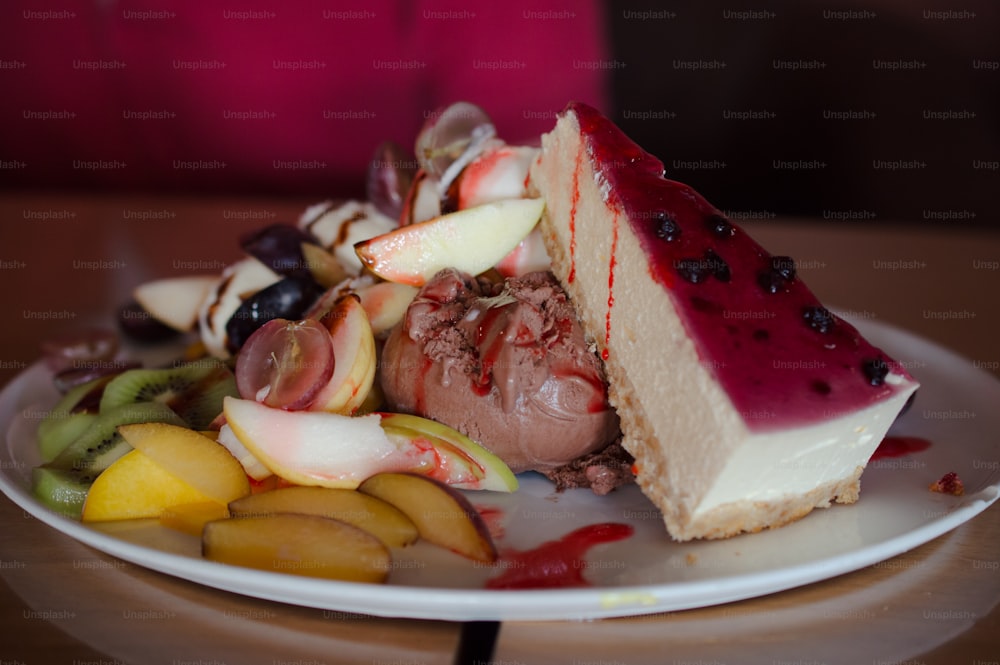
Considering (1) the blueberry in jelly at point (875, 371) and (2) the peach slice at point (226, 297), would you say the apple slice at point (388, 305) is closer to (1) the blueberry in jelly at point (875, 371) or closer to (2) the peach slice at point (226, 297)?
(2) the peach slice at point (226, 297)

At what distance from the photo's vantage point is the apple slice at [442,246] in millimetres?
1859

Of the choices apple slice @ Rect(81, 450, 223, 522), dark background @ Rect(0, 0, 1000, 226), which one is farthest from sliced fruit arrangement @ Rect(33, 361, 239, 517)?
dark background @ Rect(0, 0, 1000, 226)

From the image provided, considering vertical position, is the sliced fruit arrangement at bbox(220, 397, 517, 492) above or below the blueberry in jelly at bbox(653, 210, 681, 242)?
below

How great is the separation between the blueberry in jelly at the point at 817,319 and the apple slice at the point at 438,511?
0.65 m

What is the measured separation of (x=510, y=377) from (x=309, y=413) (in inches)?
15.5

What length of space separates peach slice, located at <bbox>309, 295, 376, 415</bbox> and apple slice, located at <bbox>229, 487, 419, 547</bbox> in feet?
0.78

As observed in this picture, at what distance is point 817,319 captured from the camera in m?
1.37

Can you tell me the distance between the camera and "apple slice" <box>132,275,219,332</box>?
97.0 inches

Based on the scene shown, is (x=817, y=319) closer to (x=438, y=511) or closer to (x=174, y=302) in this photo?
(x=438, y=511)

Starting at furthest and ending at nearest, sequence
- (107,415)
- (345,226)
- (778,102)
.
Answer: (778,102) < (345,226) < (107,415)

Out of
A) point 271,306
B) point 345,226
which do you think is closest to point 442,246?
point 271,306

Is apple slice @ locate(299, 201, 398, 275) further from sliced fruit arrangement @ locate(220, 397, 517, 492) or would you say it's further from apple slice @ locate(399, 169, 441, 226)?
sliced fruit arrangement @ locate(220, 397, 517, 492)

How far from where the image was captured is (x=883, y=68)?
13.2 feet

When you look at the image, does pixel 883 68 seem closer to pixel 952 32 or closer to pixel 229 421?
pixel 952 32
